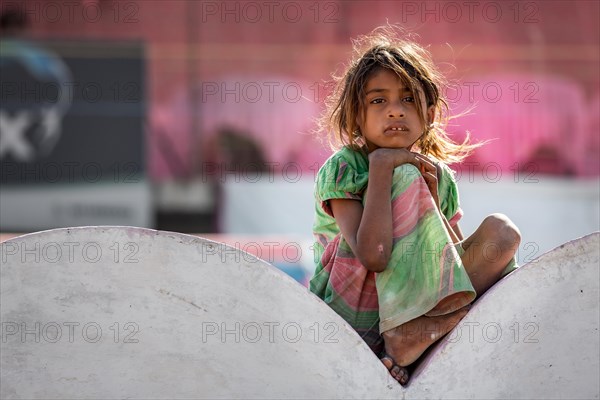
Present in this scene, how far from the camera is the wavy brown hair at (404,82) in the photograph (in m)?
2.64

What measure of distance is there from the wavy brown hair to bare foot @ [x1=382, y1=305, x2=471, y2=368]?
0.56 meters

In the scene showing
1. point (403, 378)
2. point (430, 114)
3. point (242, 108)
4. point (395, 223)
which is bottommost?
point (242, 108)

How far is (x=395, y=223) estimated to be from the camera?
242 centimetres

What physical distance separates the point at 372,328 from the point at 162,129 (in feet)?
23.7

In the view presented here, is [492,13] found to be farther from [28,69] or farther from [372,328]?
[372,328]

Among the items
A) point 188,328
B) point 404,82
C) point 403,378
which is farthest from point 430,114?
point 188,328

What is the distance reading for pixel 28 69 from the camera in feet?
28.8

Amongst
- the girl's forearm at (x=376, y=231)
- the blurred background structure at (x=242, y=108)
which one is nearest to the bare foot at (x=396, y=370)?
the girl's forearm at (x=376, y=231)

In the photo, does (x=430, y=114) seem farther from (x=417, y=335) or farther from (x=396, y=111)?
(x=417, y=335)

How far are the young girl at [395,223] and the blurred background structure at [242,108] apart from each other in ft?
17.5

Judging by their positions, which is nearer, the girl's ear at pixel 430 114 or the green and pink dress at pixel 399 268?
the green and pink dress at pixel 399 268

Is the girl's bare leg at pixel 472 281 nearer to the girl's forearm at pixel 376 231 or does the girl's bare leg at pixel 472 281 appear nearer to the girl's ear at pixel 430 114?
the girl's forearm at pixel 376 231

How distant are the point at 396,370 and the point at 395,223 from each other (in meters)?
0.37

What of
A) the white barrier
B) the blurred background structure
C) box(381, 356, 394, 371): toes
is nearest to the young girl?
box(381, 356, 394, 371): toes
